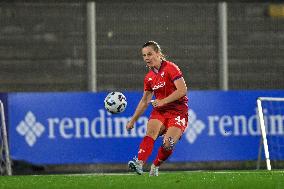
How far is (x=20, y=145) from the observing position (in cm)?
2148

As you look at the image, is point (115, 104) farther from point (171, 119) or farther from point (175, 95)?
point (175, 95)

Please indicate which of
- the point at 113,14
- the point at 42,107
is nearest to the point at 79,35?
the point at 113,14

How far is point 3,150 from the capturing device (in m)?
20.9

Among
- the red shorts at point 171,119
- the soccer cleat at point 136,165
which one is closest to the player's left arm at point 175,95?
the red shorts at point 171,119

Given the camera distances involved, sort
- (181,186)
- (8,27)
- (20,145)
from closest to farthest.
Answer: (181,186), (20,145), (8,27)

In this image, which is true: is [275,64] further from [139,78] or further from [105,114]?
[105,114]

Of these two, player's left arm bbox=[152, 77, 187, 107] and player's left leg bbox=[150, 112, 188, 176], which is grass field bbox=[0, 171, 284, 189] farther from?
player's left arm bbox=[152, 77, 187, 107]

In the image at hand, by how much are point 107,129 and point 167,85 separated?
19.4ft

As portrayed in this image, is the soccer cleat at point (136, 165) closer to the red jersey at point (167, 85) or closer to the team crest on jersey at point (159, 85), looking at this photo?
the red jersey at point (167, 85)

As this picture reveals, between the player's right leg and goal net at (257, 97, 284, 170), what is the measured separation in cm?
585

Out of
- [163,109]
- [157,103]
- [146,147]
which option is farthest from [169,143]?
[157,103]

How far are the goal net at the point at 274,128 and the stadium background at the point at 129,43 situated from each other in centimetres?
217

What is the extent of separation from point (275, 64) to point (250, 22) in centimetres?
106

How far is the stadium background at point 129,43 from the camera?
2380 centimetres
